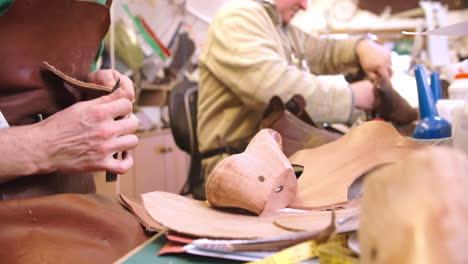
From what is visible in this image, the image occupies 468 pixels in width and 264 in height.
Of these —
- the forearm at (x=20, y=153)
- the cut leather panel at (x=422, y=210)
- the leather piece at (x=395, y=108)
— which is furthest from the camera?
the leather piece at (x=395, y=108)

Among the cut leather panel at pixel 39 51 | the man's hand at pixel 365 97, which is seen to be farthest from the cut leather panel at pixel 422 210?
the man's hand at pixel 365 97

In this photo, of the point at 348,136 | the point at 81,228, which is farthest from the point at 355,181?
the point at 81,228

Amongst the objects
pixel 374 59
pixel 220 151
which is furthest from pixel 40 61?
pixel 374 59

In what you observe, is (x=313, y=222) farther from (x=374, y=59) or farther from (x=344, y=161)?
(x=374, y=59)

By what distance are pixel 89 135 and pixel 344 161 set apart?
416 millimetres

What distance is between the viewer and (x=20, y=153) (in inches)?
25.6

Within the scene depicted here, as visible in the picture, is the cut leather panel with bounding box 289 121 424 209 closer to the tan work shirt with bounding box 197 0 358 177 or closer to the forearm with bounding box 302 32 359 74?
the tan work shirt with bounding box 197 0 358 177

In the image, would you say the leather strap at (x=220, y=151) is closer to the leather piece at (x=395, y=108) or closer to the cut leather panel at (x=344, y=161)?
the leather piece at (x=395, y=108)

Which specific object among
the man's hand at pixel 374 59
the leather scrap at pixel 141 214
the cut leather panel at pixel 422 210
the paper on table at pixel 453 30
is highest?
the paper on table at pixel 453 30

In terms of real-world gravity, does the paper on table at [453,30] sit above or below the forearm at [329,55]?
above

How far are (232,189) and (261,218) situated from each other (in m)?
0.05

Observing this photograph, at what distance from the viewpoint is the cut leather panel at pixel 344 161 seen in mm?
575

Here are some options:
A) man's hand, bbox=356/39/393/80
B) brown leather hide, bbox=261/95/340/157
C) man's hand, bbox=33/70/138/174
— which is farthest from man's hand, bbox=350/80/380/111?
man's hand, bbox=33/70/138/174

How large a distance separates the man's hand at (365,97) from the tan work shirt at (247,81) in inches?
1.3
